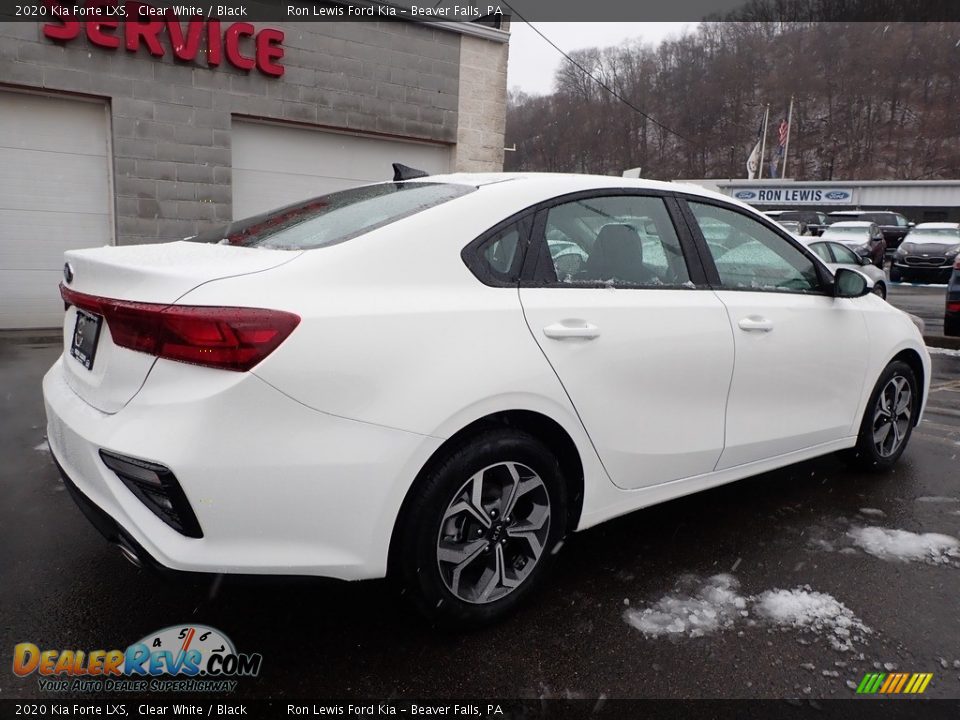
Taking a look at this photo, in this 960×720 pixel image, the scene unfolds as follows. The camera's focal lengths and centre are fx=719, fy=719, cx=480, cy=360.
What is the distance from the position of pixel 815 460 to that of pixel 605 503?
2.43 meters

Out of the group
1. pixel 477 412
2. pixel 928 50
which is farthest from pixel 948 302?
pixel 928 50

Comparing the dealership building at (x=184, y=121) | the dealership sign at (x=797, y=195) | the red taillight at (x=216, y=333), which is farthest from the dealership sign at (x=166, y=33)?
the dealership sign at (x=797, y=195)

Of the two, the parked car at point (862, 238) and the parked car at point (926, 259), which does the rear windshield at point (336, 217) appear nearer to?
the parked car at point (926, 259)

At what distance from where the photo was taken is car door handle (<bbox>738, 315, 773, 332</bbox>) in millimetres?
3051

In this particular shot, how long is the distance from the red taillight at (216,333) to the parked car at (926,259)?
20.3 metres

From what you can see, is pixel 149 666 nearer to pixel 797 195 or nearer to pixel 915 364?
pixel 915 364

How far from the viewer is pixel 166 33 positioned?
8.73 m

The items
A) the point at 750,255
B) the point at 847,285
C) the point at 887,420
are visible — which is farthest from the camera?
the point at 887,420

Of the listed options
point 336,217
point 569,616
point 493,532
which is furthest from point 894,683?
point 336,217

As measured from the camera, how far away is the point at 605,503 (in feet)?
8.83

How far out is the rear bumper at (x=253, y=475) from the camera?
188 centimetres

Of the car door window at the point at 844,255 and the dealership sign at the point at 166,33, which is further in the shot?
the car door window at the point at 844,255

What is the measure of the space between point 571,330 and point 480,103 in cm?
972

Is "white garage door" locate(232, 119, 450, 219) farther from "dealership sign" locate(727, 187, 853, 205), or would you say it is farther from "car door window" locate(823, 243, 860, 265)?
"dealership sign" locate(727, 187, 853, 205)
